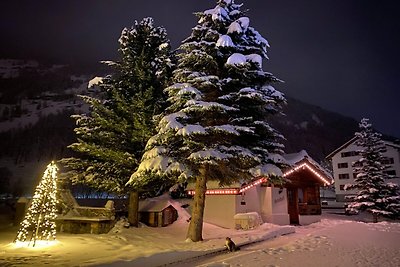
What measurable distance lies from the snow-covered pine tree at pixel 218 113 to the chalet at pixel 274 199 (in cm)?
503

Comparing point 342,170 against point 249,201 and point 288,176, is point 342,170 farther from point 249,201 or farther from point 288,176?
point 249,201

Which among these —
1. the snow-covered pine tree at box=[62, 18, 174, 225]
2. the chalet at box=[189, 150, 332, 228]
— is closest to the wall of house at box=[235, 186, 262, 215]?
the chalet at box=[189, 150, 332, 228]

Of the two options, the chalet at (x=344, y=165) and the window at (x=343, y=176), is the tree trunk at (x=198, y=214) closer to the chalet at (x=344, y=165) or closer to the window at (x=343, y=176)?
the chalet at (x=344, y=165)

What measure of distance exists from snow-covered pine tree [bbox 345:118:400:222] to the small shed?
69.0 ft

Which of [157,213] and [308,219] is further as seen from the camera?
[308,219]

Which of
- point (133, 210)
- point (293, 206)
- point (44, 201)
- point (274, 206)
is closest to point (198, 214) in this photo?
point (133, 210)

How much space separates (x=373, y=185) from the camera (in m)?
29.8

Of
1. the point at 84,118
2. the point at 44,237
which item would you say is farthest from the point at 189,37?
the point at 44,237

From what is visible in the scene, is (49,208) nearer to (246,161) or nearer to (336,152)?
(246,161)

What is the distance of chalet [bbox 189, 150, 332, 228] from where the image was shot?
20406 mm

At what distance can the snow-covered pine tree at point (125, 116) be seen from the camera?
16797mm

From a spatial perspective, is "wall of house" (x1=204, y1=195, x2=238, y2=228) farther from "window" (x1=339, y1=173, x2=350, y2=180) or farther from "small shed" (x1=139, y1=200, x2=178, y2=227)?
"window" (x1=339, y1=173, x2=350, y2=180)

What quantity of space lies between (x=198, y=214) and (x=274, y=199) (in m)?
10.2

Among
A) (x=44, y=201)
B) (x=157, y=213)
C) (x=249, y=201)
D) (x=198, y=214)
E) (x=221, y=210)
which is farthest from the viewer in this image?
(x=249, y=201)
